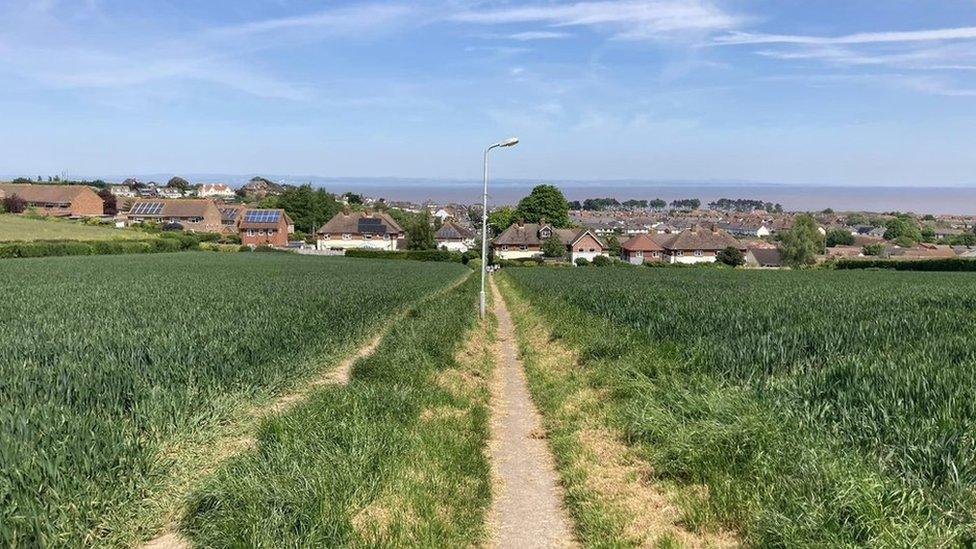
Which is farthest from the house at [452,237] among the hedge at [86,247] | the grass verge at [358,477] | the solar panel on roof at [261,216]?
the grass verge at [358,477]

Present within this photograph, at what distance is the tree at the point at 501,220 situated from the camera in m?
130

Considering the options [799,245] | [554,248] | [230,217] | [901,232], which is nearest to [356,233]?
[554,248]

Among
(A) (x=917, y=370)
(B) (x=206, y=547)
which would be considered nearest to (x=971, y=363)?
(A) (x=917, y=370)

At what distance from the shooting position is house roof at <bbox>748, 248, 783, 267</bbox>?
357 ft

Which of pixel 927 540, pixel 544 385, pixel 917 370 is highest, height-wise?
pixel 917 370

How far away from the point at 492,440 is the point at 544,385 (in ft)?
11.1

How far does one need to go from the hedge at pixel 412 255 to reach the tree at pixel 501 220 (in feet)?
154

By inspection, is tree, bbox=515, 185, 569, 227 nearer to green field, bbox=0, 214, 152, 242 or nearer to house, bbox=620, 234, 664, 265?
house, bbox=620, 234, 664, 265

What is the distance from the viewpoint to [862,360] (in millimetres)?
8367

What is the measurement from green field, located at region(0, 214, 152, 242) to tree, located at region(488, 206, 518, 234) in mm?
72566

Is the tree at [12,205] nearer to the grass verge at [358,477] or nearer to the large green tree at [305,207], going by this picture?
the large green tree at [305,207]

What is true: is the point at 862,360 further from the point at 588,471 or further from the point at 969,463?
the point at 588,471

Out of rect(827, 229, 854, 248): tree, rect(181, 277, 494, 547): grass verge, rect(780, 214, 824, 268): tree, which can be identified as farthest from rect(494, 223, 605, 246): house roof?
rect(827, 229, 854, 248): tree

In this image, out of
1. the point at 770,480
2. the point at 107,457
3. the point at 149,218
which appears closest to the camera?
the point at 107,457
